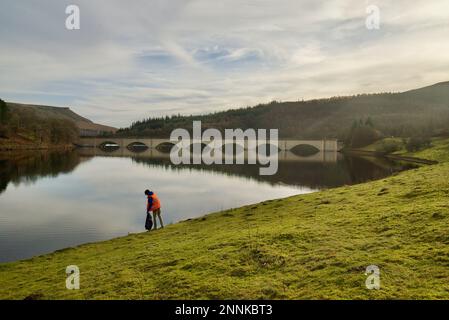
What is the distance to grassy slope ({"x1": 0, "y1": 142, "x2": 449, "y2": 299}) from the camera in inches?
381

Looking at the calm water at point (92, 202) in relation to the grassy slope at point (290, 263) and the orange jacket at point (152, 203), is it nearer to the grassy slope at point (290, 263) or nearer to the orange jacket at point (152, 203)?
the orange jacket at point (152, 203)

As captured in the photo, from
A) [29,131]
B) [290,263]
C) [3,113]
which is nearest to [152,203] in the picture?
[290,263]

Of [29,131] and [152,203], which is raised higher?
[29,131]

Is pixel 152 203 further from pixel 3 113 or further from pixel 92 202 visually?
pixel 3 113

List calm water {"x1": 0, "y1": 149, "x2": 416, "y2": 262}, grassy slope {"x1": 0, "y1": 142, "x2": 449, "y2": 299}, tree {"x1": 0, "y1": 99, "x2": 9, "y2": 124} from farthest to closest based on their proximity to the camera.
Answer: tree {"x1": 0, "y1": 99, "x2": 9, "y2": 124} < calm water {"x1": 0, "y1": 149, "x2": 416, "y2": 262} < grassy slope {"x1": 0, "y1": 142, "x2": 449, "y2": 299}

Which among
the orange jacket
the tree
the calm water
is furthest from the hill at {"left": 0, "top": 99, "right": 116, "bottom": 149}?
the orange jacket

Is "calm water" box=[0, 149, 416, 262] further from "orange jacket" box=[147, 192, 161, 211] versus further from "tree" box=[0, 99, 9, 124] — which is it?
"tree" box=[0, 99, 9, 124]

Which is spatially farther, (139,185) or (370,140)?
(370,140)

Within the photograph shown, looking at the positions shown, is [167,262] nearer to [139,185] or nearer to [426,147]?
[139,185]

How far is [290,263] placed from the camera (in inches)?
458

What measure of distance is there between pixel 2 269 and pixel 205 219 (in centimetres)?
1333

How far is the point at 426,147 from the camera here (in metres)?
107

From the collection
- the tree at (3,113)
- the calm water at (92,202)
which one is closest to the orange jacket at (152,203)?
the calm water at (92,202)
